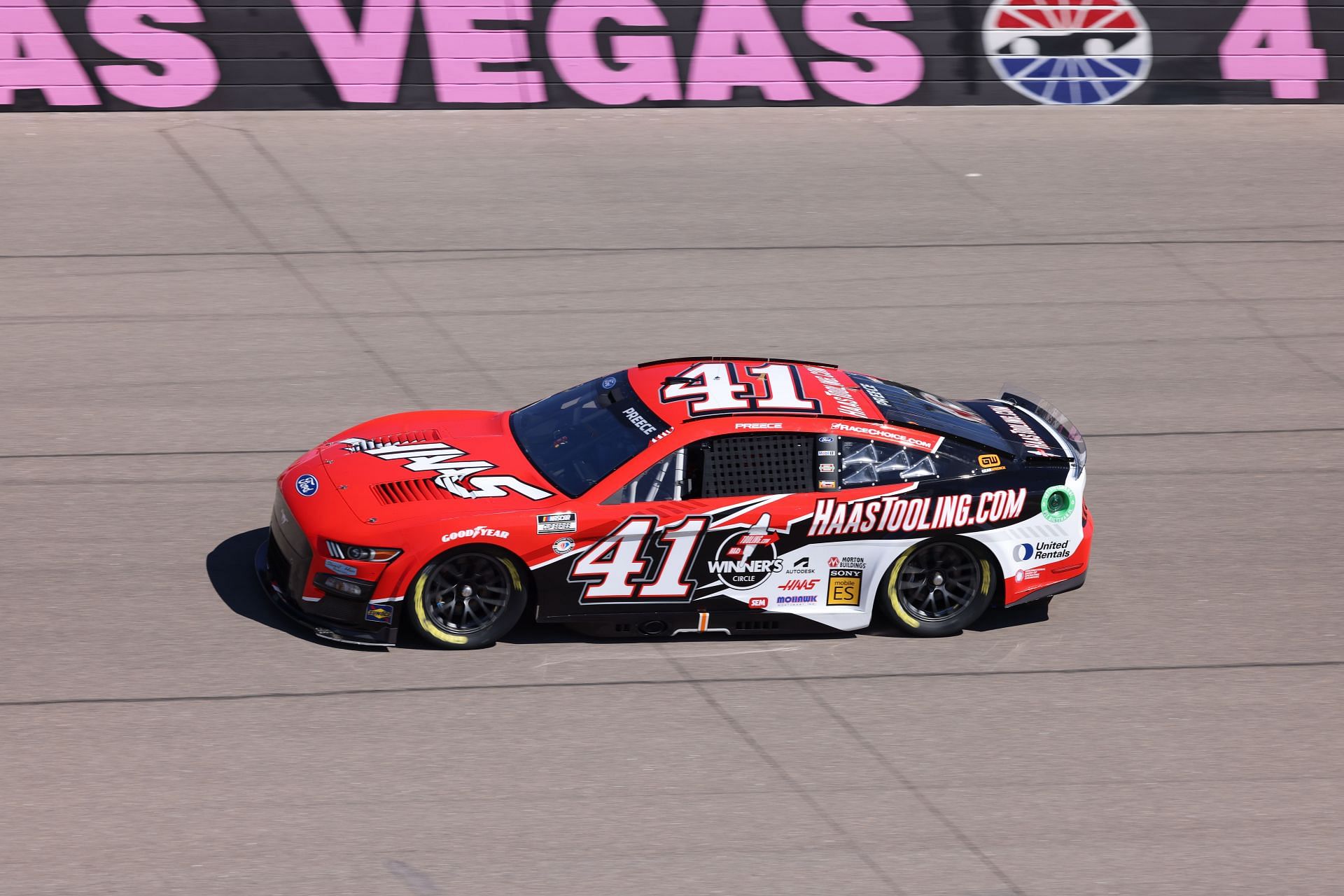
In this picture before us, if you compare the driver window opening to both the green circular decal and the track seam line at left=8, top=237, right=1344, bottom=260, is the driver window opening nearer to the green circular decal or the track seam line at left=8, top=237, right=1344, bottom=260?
the green circular decal

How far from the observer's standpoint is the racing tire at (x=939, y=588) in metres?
8.01

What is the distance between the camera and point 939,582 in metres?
8.09

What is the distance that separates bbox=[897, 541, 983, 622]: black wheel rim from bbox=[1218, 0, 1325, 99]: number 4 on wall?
12162 mm

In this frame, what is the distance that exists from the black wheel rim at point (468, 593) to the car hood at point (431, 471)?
27 centimetres

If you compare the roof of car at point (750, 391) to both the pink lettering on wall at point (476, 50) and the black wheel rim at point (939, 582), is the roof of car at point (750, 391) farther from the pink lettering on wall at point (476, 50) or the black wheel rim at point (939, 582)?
the pink lettering on wall at point (476, 50)

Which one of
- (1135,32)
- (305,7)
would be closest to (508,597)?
(305,7)

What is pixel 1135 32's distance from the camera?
17.8m

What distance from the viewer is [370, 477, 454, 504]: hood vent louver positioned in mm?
7664

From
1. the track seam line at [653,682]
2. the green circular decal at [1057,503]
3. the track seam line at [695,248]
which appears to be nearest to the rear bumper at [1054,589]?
the green circular decal at [1057,503]

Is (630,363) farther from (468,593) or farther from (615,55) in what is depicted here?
(615,55)

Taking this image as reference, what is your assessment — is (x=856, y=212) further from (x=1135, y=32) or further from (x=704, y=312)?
(x=1135, y=32)

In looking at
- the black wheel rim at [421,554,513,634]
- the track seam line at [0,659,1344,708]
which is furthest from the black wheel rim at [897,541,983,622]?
the black wheel rim at [421,554,513,634]

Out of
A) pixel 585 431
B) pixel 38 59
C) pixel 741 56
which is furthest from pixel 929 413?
pixel 38 59

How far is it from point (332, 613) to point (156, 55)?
34.4 ft
